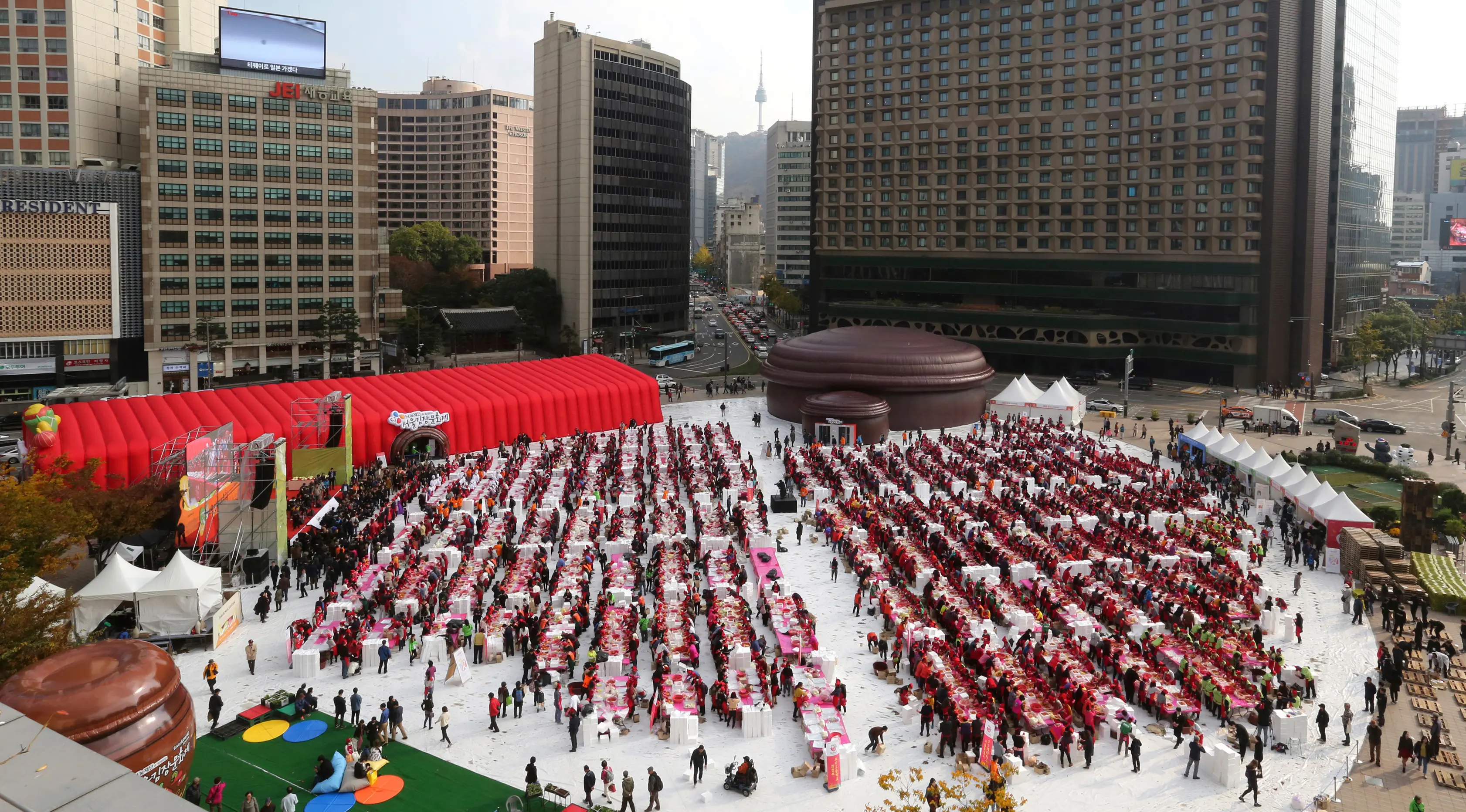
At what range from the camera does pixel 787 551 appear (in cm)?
4316

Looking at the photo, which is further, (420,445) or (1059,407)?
(1059,407)

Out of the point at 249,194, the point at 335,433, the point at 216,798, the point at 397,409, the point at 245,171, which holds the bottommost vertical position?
the point at 216,798

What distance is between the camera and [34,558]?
32.4 meters

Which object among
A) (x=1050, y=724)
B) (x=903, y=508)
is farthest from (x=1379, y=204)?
(x=1050, y=724)

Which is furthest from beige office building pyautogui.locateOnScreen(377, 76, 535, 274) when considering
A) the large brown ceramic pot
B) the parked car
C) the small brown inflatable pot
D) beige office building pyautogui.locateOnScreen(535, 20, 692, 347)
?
the small brown inflatable pot

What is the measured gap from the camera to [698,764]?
25109 millimetres

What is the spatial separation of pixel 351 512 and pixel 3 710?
1493 inches

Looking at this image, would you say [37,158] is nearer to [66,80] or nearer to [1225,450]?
[66,80]

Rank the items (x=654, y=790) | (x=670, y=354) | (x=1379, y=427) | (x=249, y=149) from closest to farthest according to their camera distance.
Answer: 1. (x=654, y=790)
2. (x=1379, y=427)
3. (x=249, y=149)
4. (x=670, y=354)

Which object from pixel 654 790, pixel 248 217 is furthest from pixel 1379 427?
pixel 248 217

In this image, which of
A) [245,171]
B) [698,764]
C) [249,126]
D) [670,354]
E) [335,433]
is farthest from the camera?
[670,354]

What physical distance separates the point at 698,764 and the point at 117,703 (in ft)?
44.2

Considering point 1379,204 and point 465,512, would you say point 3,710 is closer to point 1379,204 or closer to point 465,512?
point 465,512

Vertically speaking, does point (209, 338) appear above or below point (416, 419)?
above
